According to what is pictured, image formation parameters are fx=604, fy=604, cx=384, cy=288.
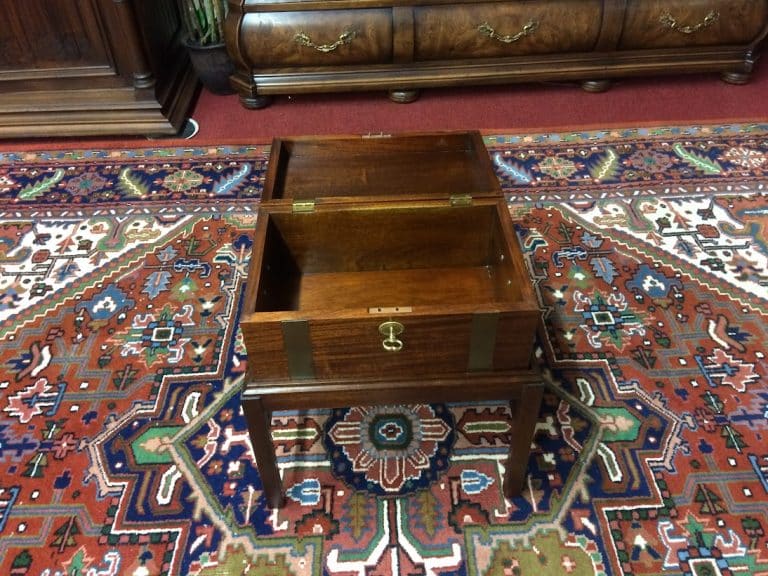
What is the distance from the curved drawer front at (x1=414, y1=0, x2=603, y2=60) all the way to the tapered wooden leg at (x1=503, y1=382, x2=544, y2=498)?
5.00 ft

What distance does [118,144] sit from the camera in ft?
6.84

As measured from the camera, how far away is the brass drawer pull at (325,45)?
2070mm

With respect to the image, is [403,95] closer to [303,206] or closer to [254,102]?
[254,102]

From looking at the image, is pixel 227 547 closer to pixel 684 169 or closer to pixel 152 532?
pixel 152 532

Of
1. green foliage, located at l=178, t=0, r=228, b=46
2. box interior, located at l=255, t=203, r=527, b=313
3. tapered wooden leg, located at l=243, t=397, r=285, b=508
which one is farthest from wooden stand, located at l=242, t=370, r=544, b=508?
green foliage, located at l=178, t=0, r=228, b=46

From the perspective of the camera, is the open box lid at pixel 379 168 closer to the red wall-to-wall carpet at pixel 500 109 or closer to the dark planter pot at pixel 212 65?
the red wall-to-wall carpet at pixel 500 109

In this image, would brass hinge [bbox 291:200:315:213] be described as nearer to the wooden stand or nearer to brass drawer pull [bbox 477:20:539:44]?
the wooden stand

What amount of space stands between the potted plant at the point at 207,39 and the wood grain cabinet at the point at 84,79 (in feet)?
0.42

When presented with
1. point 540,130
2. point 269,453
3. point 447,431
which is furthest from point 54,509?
point 540,130

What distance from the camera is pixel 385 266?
113 centimetres

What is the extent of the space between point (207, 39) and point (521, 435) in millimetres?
1928

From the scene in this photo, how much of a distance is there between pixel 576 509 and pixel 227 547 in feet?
2.02

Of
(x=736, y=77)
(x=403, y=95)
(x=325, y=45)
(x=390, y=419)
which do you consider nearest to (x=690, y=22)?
(x=736, y=77)

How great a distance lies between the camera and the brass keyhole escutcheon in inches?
34.0
